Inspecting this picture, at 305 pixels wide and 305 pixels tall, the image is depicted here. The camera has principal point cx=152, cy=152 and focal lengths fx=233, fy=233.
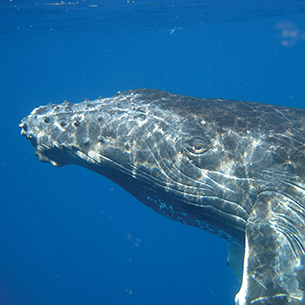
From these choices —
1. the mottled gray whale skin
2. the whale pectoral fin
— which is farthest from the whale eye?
the whale pectoral fin

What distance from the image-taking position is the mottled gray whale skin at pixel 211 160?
3189mm

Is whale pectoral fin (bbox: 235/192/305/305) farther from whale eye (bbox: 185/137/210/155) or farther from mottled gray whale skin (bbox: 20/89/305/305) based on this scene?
whale eye (bbox: 185/137/210/155)

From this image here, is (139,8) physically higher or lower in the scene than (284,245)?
higher

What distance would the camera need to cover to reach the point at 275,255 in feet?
10.2

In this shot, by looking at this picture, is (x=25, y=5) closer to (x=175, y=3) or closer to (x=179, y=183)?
(x=175, y=3)

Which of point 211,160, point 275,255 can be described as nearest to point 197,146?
point 211,160

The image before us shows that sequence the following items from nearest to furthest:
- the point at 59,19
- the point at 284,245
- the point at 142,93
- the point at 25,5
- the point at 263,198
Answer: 1. the point at 284,245
2. the point at 263,198
3. the point at 142,93
4. the point at 25,5
5. the point at 59,19

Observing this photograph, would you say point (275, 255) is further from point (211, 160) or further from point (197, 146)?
point (197, 146)

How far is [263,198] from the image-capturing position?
12.6 ft

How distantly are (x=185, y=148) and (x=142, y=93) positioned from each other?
2.13m

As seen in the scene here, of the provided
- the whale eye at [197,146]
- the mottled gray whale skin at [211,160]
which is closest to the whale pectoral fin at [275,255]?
the mottled gray whale skin at [211,160]

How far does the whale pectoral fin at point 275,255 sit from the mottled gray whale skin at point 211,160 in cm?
1

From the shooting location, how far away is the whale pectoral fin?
A: 2871 mm

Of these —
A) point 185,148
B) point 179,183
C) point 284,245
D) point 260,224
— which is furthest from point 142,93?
point 284,245
